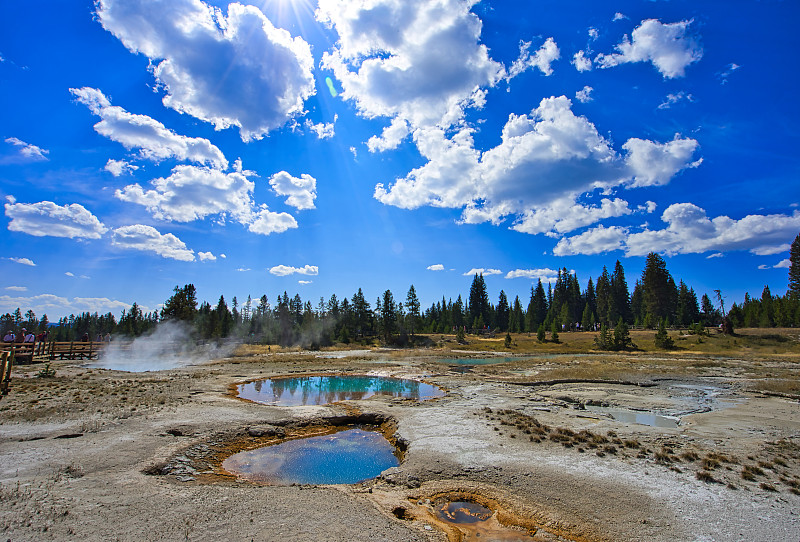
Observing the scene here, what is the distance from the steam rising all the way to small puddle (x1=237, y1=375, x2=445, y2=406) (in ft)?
63.2

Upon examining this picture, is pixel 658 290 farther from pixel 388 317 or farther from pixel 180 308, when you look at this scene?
pixel 180 308

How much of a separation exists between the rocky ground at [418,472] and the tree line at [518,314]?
194 feet

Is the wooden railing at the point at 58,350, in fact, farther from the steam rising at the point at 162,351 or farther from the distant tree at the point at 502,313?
the distant tree at the point at 502,313

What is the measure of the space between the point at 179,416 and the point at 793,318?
9810 centimetres

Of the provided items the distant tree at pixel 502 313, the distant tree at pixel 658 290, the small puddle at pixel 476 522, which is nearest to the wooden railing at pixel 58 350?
the small puddle at pixel 476 522

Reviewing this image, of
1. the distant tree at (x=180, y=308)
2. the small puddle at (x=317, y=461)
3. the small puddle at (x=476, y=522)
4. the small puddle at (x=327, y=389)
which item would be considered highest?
the distant tree at (x=180, y=308)

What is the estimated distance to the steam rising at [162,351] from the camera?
138ft

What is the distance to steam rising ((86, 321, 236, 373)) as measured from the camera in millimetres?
42062

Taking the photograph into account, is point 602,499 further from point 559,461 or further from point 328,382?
point 328,382

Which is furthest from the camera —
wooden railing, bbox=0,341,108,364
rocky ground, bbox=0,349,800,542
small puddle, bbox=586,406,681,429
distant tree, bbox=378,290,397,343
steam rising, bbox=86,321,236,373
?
distant tree, bbox=378,290,397,343

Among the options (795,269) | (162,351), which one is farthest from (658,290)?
(162,351)

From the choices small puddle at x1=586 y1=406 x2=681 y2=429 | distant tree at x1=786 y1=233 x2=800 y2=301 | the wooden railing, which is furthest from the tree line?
small puddle at x1=586 y1=406 x2=681 y2=429

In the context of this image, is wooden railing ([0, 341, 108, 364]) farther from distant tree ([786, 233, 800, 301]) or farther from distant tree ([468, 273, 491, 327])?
distant tree ([786, 233, 800, 301])

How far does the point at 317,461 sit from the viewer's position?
11148 mm
